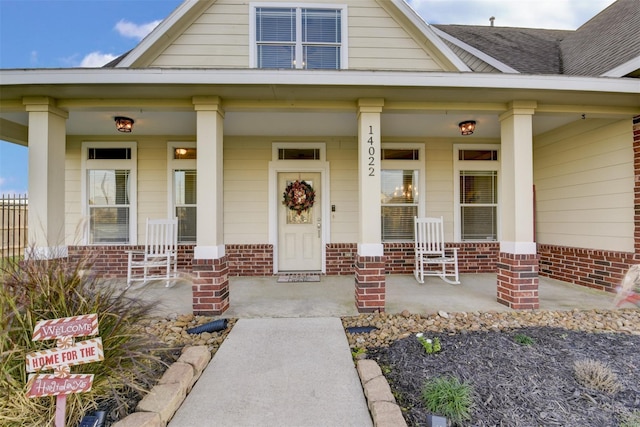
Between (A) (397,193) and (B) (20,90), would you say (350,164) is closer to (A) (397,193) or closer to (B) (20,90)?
(A) (397,193)

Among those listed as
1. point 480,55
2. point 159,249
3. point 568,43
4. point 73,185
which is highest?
point 568,43

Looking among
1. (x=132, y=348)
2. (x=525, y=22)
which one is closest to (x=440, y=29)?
(x=525, y=22)

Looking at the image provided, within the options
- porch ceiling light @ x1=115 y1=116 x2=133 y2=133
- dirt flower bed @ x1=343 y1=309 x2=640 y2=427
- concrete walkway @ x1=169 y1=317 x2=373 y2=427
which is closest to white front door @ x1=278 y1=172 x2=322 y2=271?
dirt flower bed @ x1=343 y1=309 x2=640 y2=427

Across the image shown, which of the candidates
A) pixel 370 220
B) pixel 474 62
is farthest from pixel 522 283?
pixel 474 62

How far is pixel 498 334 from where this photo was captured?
2.82m

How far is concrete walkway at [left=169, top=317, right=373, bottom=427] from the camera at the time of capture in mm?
1762

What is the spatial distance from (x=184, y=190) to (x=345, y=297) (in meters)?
3.47

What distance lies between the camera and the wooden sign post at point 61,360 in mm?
1475

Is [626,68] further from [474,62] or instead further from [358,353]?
[358,353]

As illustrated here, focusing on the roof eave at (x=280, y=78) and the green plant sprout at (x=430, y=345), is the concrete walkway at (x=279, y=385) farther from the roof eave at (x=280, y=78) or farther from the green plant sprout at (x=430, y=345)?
the roof eave at (x=280, y=78)

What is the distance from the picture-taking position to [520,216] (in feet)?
11.9

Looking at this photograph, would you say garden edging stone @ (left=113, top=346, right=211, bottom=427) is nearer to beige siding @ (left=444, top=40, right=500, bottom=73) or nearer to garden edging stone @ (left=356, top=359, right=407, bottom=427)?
garden edging stone @ (left=356, top=359, right=407, bottom=427)

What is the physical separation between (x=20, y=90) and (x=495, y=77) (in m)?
5.12

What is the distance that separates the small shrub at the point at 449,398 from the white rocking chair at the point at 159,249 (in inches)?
164
